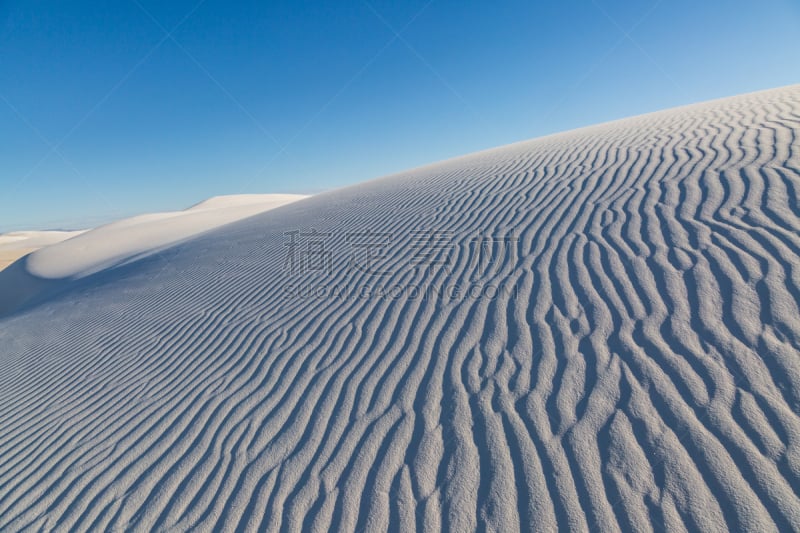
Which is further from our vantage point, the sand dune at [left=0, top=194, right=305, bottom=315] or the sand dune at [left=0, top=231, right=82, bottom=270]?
the sand dune at [left=0, top=231, right=82, bottom=270]

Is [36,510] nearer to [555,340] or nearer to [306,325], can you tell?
[306,325]

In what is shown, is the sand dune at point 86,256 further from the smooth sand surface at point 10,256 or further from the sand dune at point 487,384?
the sand dune at point 487,384

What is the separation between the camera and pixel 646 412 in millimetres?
2344

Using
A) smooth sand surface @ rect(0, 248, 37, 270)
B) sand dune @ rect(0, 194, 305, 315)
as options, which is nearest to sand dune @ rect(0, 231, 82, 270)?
smooth sand surface @ rect(0, 248, 37, 270)

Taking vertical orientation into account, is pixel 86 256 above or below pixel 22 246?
above

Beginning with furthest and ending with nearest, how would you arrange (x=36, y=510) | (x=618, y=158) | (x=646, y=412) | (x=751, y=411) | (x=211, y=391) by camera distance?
1. (x=618, y=158)
2. (x=211, y=391)
3. (x=36, y=510)
4. (x=646, y=412)
5. (x=751, y=411)

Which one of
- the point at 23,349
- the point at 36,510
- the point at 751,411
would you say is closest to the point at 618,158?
the point at 751,411

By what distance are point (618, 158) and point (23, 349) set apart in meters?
10.2

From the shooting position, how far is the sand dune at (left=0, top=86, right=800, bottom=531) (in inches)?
84.5

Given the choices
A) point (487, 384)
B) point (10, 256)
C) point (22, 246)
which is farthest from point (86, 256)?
point (22, 246)

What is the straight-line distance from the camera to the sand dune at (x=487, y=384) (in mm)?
2146

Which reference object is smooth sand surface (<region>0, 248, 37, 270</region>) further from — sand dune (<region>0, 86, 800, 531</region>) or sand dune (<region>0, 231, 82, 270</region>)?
sand dune (<region>0, 86, 800, 531</region>)

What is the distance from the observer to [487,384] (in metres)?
2.91

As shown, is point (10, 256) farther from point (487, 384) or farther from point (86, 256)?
point (487, 384)
